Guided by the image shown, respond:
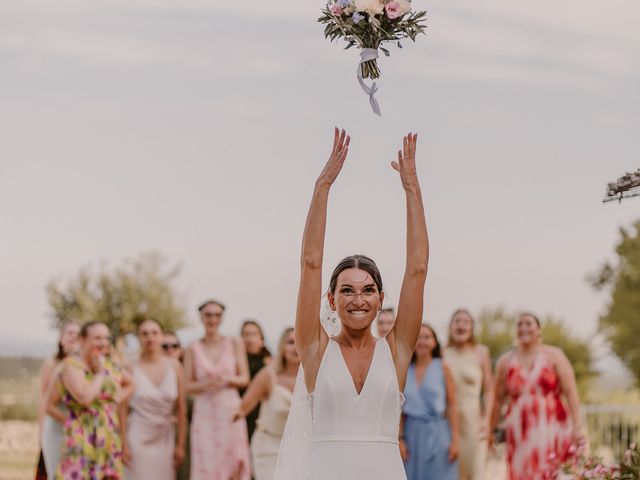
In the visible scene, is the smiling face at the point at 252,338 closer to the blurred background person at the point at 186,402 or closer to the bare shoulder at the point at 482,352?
the blurred background person at the point at 186,402

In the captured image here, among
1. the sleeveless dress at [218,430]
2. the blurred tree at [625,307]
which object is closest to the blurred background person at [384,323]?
the sleeveless dress at [218,430]

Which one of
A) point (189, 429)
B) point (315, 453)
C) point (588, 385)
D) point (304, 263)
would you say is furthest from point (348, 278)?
point (588, 385)

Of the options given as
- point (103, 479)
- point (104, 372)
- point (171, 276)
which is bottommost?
point (103, 479)

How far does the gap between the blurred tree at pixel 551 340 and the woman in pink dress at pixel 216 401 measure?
14228mm

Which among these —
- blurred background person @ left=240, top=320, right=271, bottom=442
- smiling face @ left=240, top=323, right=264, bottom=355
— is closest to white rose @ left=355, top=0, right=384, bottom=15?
blurred background person @ left=240, top=320, right=271, bottom=442

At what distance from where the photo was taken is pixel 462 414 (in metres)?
15.1

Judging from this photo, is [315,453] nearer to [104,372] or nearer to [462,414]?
[104,372]

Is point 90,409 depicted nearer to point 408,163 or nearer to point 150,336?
point 150,336

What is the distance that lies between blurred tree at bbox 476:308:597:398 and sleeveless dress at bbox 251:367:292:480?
54.0ft

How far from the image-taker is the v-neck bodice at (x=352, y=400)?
6.53 meters

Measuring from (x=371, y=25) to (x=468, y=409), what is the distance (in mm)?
8694

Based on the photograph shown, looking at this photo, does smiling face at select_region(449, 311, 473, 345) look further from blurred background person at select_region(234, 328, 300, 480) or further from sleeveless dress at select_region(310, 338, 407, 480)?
sleeveless dress at select_region(310, 338, 407, 480)

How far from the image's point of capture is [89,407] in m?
13.3

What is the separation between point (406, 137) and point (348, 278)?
25.3 inches
